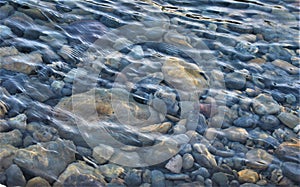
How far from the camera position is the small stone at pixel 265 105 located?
16.3 ft

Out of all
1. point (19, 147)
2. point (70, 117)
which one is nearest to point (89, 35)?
point (70, 117)

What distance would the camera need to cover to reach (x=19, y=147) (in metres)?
4.19

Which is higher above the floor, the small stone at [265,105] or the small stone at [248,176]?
the small stone at [265,105]

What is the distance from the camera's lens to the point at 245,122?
4797 millimetres

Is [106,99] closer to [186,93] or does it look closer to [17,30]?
[186,93]

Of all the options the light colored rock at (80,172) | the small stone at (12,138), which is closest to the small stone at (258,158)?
the light colored rock at (80,172)

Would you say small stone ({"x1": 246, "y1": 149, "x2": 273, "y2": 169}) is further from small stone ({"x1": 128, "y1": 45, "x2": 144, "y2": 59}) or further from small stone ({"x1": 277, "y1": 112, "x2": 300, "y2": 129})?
small stone ({"x1": 128, "y1": 45, "x2": 144, "y2": 59})

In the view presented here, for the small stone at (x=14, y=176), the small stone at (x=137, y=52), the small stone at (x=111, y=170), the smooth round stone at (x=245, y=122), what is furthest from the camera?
the small stone at (x=137, y=52)

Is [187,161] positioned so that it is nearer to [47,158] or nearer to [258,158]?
[258,158]

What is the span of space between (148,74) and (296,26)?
272cm

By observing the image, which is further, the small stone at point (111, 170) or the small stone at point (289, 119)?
the small stone at point (289, 119)

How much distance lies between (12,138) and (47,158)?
43cm

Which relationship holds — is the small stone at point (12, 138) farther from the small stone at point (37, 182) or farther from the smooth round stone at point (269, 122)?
the smooth round stone at point (269, 122)

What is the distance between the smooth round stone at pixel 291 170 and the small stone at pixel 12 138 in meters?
2.69
